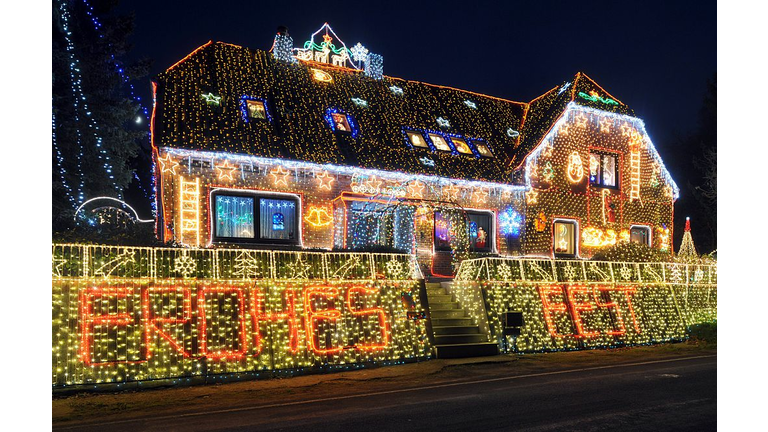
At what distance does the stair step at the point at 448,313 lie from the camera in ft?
44.3

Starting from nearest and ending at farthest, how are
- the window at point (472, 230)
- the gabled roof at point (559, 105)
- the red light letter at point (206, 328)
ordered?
the red light letter at point (206, 328)
the window at point (472, 230)
the gabled roof at point (559, 105)

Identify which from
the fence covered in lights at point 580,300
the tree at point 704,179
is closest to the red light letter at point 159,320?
the fence covered in lights at point 580,300

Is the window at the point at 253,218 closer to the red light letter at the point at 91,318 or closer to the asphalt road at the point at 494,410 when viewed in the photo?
the red light letter at the point at 91,318

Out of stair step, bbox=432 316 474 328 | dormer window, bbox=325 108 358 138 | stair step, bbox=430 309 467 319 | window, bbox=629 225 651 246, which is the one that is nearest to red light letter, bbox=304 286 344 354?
stair step, bbox=432 316 474 328

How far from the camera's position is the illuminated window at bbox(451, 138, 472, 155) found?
19531 millimetres

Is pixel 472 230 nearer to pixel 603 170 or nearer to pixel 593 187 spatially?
pixel 593 187

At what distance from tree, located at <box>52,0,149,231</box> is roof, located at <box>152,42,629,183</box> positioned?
395 centimetres

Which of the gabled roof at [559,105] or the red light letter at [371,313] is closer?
the red light letter at [371,313]

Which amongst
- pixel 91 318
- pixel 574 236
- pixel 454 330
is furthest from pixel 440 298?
pixel 574 236

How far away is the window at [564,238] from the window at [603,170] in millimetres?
2131

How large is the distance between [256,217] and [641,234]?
1581cm

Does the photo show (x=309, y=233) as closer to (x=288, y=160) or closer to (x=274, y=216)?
(x=274, y=216)

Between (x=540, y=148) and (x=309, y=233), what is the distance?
9.35m

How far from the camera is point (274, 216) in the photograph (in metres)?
16.0
